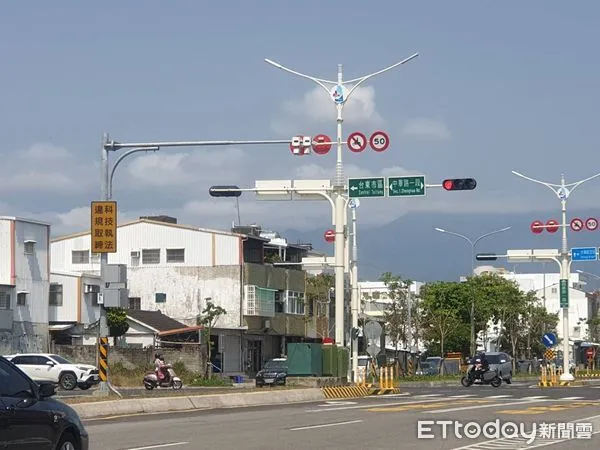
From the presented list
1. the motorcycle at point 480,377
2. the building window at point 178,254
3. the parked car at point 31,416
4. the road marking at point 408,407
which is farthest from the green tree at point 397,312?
the parked car at point 31,416

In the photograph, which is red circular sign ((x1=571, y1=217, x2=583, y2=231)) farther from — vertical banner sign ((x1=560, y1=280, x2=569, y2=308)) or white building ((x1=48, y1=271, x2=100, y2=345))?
white building ((x1=48, y1=271, x2=100, y2=345))

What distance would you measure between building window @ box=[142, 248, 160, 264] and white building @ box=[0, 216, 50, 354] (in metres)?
13.9

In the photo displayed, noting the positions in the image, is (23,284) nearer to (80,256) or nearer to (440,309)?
(80,256)

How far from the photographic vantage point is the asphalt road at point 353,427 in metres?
18.1

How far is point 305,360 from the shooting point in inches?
1581

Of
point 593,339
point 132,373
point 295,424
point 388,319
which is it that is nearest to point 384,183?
point 295,424

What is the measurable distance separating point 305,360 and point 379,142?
781 centimetres

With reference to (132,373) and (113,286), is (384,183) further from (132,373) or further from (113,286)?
(132,373)

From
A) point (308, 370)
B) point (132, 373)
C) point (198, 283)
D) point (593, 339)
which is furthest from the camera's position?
point (593, 339)

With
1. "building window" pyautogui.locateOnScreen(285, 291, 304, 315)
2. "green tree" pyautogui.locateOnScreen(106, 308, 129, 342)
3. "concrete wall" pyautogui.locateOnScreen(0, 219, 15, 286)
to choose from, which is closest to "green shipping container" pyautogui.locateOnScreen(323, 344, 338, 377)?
"green tree" pyautogui.locateOnScreen(106, 308, 129, 342)

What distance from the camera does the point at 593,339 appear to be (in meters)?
126

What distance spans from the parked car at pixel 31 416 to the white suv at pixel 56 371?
32.8m

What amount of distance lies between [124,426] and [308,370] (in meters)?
18.2

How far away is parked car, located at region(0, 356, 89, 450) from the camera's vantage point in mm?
11477
